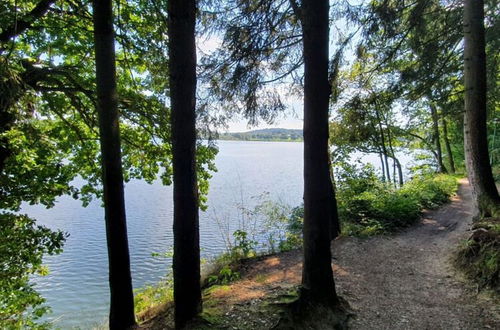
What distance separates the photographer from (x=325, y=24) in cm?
325

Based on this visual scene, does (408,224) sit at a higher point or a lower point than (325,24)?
lower

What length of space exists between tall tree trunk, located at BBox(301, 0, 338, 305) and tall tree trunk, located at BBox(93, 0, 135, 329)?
2093 millimetres

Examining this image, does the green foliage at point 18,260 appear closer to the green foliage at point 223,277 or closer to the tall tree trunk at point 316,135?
the green foliage at point 223,277

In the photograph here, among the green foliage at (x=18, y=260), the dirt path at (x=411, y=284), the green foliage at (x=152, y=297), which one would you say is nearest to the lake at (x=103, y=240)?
the green foliage at (x=18, y=260)

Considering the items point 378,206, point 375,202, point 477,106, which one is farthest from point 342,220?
point 477,106

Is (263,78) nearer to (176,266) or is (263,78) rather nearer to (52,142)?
(176,266)

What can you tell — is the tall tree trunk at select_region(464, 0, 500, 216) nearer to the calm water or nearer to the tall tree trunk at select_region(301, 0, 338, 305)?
the tall tree trunk at select_region(301, 0, 338, 305)

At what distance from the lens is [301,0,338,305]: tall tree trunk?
323 cm

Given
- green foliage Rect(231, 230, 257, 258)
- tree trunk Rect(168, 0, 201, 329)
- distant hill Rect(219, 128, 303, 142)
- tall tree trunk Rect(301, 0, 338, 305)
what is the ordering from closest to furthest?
tree trunk Rect(168, 0, 201, 329), tall tree trunk Rect(301, 0, 338, 305), distant hill Rect(219, 128, 303, 142), green foliage Rect(231, 230, 257, 258)

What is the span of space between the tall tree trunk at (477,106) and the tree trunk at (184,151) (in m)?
4.67

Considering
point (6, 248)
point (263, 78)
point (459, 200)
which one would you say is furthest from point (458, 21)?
point (6, 248)

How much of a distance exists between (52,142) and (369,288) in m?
A: 6.38

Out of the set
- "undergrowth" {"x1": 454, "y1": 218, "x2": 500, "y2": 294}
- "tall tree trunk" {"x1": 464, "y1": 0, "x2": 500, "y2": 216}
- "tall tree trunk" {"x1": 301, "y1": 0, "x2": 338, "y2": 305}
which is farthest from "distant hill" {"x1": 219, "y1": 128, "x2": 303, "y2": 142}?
"undergrowth" {"x1": 454, "y1": 218, "x2": 500, "y2": 294}

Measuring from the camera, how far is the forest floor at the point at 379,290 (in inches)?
133
